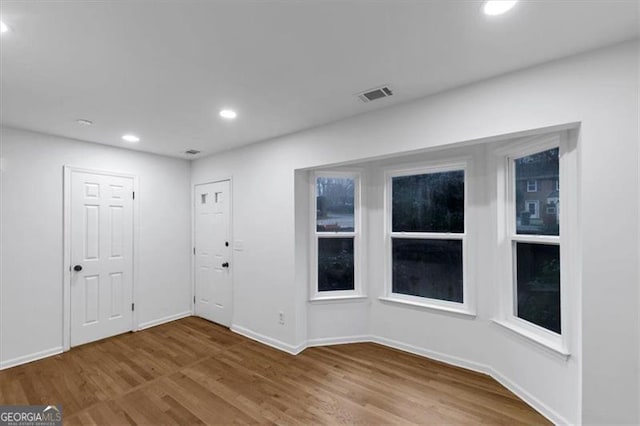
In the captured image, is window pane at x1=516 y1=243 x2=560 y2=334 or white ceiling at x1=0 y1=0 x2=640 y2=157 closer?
white ceiling at x1=0 y1=0 x2=640 y2=157

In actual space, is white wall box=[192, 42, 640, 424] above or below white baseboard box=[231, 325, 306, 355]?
above

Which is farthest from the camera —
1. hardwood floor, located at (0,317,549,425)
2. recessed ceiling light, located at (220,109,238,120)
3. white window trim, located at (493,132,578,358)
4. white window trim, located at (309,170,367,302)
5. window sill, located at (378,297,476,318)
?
white window trim, located at (309,170,367,302)

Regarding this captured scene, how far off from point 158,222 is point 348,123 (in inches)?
127

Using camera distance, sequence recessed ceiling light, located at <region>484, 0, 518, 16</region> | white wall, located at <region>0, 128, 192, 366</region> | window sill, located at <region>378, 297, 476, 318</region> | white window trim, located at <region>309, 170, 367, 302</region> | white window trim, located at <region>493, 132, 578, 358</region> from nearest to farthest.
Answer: recessed ceiling light, located at <region>484, 0, 518, 16</region> → white window trim, located at <region>493, 132, 578, 358</region> → window sill, located at <region>378, 297, 476, 318</region> → white wall, located at <region>0, 128, 192, 366</region> → white window trim, located at <region>309, 170, 367, 302</region>

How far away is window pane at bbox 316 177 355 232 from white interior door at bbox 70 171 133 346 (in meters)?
2.69

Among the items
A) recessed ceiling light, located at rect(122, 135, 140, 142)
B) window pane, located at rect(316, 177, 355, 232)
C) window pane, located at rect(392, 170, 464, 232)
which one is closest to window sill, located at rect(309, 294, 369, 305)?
window pane, located at rect(316, 177, 355, 232)

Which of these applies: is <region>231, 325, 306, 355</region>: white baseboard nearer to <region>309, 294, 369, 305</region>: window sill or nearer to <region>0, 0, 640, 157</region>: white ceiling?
<region>309, 294, 369, 305</region>: window sill

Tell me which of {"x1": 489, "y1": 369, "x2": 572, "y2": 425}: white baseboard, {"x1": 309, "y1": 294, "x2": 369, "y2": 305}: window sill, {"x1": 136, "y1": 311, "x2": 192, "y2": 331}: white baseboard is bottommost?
{"x1": 136, "y1": 311, "x2": 192, "y2": 331}: white baseboard

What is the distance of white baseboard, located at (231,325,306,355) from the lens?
3.30m

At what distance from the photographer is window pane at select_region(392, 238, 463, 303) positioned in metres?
3.08

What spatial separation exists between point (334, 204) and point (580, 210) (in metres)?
2.30

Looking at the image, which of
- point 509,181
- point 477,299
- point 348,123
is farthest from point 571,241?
point 348,123

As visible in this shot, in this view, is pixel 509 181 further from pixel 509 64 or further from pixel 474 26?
pixel 474 26

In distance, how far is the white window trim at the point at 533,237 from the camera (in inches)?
78.7
